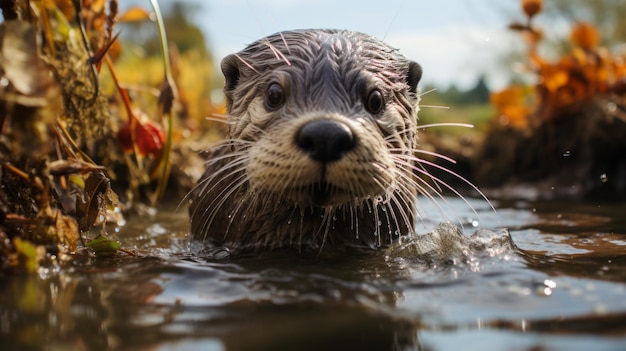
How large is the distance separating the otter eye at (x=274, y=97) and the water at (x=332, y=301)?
56cm

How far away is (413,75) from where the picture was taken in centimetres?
313

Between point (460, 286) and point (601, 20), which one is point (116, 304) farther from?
point (601, 20)

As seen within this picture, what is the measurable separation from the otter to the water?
193mm

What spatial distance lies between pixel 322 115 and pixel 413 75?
0.89 m

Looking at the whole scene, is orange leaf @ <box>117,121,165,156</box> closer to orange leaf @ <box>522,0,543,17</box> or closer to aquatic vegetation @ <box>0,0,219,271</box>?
aquatic vegetation @ <box>0,0,219,271</box>

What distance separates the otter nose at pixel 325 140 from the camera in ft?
7.36

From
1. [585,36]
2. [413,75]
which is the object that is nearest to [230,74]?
[413,75]

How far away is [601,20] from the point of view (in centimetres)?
1130

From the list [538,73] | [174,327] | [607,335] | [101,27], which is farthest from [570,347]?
[538,73]

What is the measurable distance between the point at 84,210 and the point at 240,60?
3.04 feet

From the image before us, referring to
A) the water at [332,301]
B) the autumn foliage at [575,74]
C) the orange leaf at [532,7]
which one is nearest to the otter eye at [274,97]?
the water at [332,301]

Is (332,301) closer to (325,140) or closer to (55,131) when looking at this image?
(325,140)

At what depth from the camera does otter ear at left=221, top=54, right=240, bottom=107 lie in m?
3.03

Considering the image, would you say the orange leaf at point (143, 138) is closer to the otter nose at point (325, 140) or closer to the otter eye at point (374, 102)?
the otter eye at point (374, 102)
